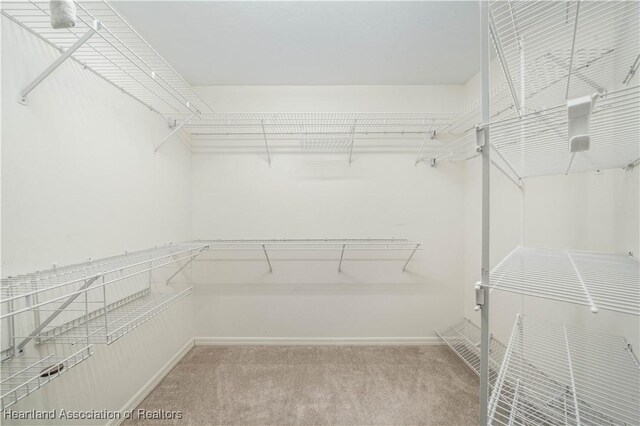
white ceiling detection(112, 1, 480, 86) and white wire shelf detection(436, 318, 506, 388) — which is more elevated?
white ceiling detection(112, 1, 480, 86)

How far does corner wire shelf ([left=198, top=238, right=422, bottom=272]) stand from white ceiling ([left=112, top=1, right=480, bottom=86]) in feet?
4.64

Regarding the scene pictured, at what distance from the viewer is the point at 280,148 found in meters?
2.14

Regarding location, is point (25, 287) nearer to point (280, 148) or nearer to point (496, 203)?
point (280, 148)

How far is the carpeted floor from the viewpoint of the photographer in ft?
4.66

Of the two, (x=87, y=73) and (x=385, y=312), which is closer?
(x=87, y=73)

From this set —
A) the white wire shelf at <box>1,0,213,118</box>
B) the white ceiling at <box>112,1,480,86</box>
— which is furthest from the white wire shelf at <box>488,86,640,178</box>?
the white wire shelf at <box>1,0,213,118</box>

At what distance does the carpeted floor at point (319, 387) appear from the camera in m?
1.42

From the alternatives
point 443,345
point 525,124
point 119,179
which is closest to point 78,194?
point 119,179

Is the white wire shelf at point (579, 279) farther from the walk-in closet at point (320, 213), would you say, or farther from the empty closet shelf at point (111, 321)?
the empty closet shelf at point (111, 321)

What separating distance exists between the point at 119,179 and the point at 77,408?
1178 millimetres

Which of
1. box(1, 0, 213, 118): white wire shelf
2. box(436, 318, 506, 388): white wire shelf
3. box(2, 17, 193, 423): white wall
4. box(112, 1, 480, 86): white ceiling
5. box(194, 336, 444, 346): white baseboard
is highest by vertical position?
box(112, 1, 480, 86): white ceiling

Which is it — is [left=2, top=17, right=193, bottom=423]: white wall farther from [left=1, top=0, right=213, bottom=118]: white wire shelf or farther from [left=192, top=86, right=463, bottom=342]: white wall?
[left=192, top=86, right=463, bottom=342]: white wall

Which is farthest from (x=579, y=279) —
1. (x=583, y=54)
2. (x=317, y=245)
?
(x=317, y=245)

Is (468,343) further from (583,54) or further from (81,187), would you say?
(81,187)
